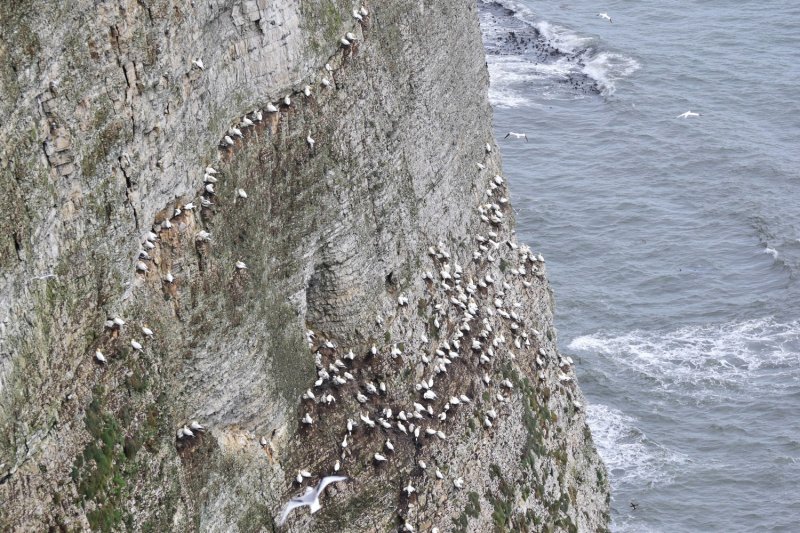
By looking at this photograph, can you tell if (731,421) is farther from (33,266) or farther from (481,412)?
(33,266)

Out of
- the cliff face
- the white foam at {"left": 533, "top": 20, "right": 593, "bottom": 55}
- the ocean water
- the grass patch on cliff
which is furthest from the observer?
the white foam at {"left": 533, "top": 20, "right": 593, "bottom": 55}

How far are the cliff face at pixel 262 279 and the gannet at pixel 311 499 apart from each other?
0.50 m

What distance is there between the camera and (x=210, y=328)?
92.9 ft

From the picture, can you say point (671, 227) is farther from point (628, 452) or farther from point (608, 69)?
point (608, 69)

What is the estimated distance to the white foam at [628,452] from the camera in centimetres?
5188

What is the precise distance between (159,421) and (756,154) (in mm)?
60770

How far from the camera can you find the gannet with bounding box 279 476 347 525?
2942cm

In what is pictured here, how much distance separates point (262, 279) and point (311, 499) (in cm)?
546

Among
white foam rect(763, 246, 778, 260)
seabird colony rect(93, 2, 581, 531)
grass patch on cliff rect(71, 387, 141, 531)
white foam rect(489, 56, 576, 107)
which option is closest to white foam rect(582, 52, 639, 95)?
white foam rect(489, 56, 576, 107)

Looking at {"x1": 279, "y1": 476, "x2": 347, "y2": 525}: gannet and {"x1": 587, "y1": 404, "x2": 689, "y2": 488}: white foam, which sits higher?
{"x1": 279, "y1": 476, "x2": 347, "y2": 525}: gannet

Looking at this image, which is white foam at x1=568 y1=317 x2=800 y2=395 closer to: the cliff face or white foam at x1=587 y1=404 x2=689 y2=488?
white foam at x1=587 y1=404 x2=689 y2=488

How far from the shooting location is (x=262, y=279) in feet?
98.6

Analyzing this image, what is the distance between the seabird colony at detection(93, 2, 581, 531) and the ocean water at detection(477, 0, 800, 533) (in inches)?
532

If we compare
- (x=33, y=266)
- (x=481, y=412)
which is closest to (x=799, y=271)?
(x=481, y=412)
